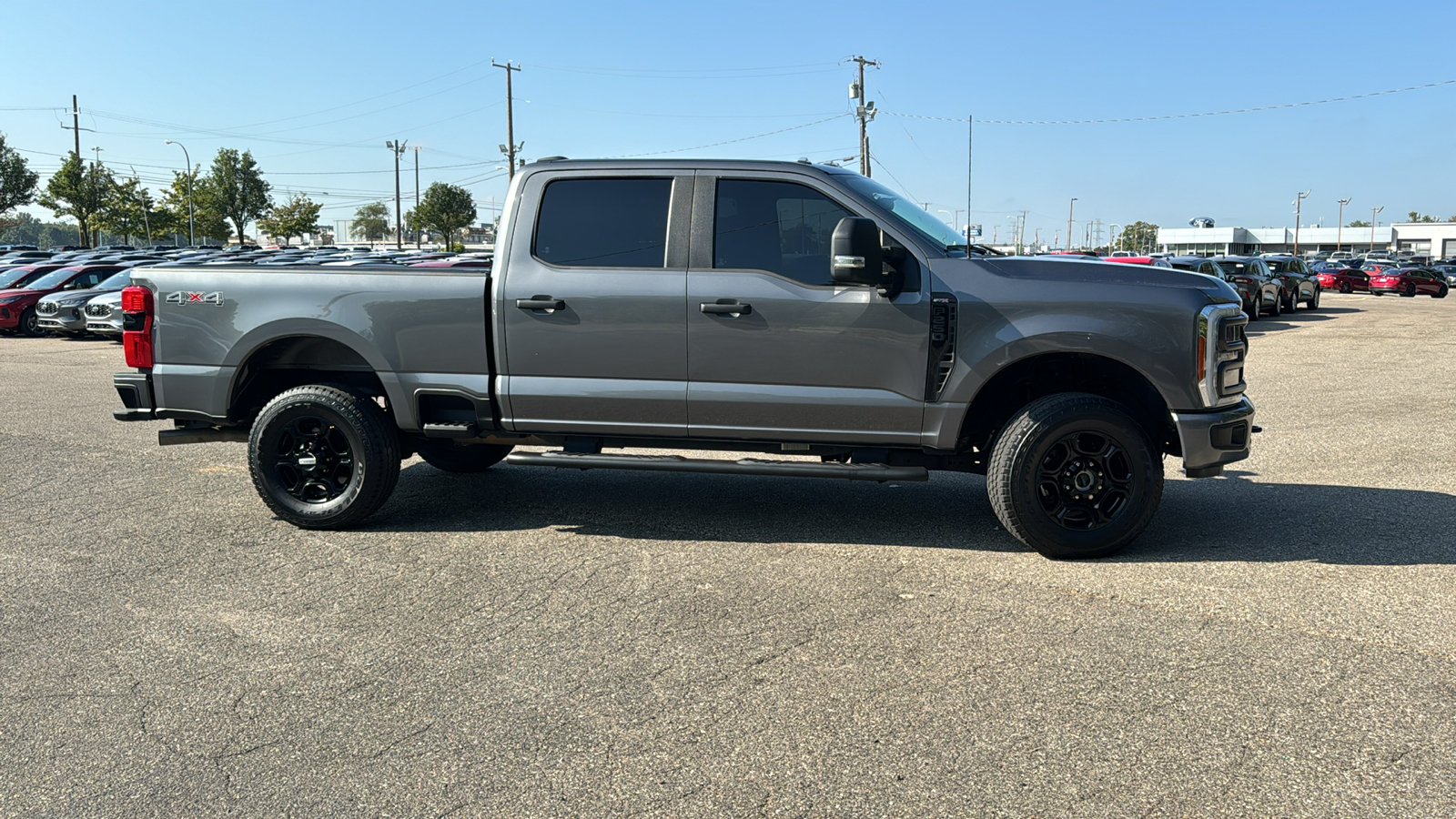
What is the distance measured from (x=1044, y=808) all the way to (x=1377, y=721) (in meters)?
1.39

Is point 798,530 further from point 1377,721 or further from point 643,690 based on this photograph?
point 1377,721

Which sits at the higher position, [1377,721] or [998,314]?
[998,314]

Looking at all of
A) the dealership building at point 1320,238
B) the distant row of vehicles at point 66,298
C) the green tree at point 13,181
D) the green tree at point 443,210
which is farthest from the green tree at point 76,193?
the dealership building at point 1320,238

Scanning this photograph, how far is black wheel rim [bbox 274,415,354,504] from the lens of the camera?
20.7 feet

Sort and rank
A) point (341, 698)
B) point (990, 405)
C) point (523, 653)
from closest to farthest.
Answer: point (341, 698) < point (523, 653) < point (990, 405)

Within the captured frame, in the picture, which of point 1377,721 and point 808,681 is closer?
point 1377,721

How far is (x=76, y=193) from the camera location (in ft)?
235

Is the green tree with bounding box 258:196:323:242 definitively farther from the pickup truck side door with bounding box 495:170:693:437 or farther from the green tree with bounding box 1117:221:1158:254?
the green tree with bounding box 1117:221:1158:254

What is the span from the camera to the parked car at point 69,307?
23672 millimetres

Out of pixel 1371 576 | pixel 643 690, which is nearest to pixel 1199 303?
pixel 1371 576

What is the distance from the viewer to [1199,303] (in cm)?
544

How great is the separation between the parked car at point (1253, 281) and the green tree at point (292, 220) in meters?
81.0

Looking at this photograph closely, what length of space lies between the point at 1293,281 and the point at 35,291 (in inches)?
1290

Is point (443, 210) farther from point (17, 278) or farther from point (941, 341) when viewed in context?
point (941, 341)
